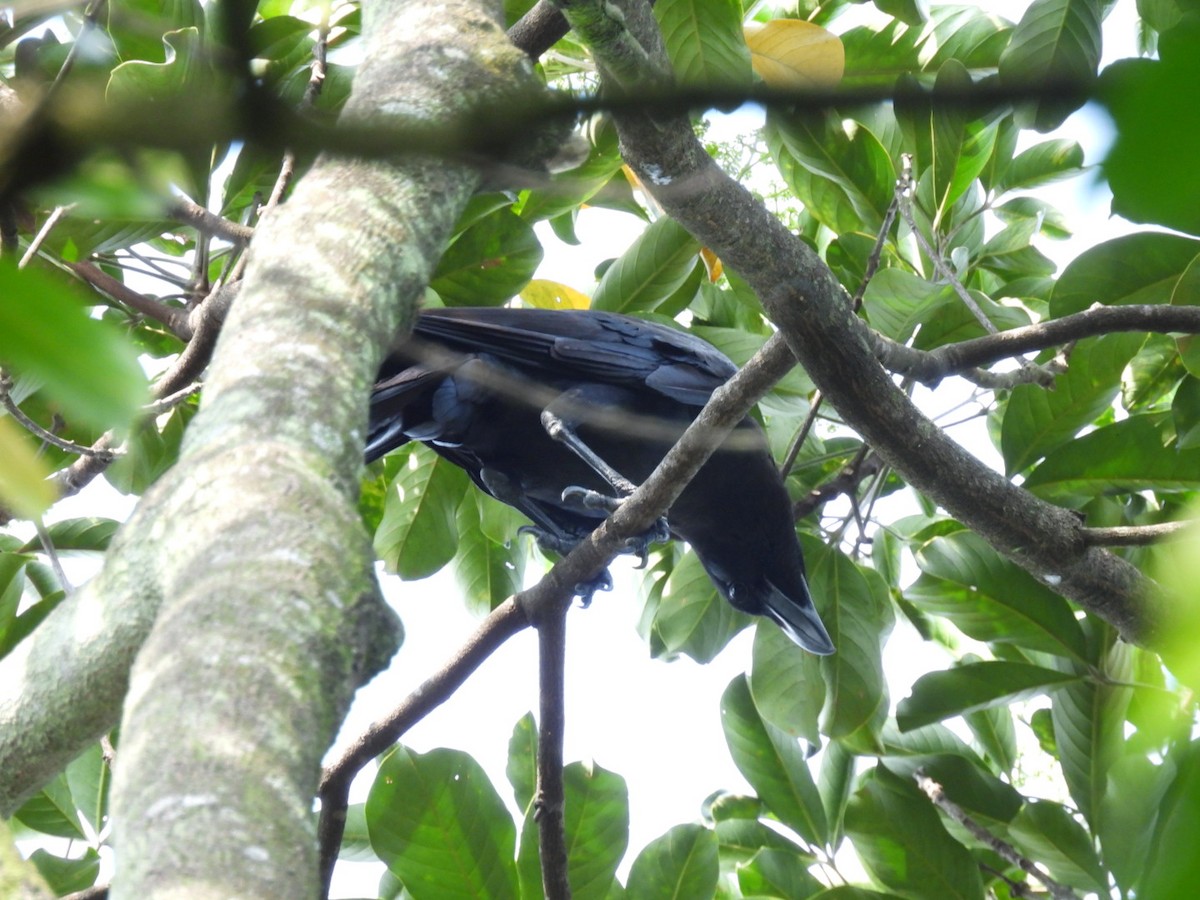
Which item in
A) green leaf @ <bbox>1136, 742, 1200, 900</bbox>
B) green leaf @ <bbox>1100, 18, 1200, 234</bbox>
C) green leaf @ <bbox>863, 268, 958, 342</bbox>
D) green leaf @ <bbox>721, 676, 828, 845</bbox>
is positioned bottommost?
green leaf @ <bbox>1136, 742, 1200, 900</bbox>

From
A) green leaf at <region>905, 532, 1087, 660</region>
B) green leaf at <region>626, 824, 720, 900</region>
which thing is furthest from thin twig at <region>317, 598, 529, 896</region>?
green leaf at <region>905, 532, 1087, 660</region>

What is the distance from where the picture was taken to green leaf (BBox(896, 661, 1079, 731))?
2.76m

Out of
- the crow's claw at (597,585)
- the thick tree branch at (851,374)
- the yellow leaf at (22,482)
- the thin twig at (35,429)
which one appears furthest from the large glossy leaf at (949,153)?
the yellow leaf at (22,482)

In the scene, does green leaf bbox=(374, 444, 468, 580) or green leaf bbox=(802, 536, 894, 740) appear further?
green leaf bbox=(374, 444, 468, 580)

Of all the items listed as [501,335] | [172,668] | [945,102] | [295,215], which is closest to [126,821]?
[172,668]

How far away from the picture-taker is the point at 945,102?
1.27 feet

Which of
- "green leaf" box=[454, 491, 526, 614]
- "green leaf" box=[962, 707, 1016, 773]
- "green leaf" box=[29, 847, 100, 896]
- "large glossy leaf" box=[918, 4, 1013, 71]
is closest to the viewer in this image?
"green leaf" box=[29, 847, 100, 896]

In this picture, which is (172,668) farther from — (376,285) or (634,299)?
(634,299)

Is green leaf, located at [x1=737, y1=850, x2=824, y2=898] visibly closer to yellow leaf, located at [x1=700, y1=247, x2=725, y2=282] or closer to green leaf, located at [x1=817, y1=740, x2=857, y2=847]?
green leaf, located at [x1=817, y1=740, x2=857, y2=847]

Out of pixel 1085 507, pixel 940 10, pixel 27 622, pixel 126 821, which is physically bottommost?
pixel 126 821

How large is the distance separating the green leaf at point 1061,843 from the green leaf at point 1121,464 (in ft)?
2.52

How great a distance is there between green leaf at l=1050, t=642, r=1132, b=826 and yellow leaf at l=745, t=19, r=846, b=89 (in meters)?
1.61

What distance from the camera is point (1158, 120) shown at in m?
0.26

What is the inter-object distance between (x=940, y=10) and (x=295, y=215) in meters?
2.72
